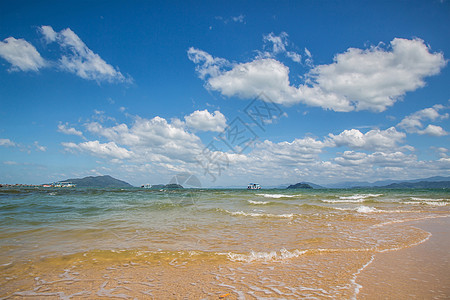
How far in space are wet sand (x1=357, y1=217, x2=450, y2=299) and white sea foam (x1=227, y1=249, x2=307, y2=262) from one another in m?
1.58

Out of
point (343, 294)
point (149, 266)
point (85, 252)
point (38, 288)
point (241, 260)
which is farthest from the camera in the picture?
point (85, 252)

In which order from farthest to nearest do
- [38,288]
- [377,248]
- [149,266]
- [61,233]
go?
[61,233], [377,248], [149,266], [38,288]

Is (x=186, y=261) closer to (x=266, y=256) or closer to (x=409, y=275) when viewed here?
(x=266, y=256)

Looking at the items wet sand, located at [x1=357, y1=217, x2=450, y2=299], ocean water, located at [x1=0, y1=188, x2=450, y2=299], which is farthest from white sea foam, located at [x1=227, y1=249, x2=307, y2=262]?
wet sand, located at [x1=357, y1=217, x2=450, y2=299]

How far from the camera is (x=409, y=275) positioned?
168 inches

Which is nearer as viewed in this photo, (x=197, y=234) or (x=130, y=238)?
(x=130, y=238)

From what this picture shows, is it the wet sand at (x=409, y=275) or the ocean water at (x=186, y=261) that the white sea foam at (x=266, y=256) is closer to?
the ocean water at (x=186, y=261)

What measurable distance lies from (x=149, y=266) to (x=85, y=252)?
2003 mm

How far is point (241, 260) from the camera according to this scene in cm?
520

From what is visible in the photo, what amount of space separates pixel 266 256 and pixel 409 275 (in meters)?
2.75

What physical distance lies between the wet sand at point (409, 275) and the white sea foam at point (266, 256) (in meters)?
1.58

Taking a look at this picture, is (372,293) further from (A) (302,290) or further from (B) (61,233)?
(B) (61,233)

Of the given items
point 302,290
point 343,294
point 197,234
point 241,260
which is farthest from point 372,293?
point 197,234

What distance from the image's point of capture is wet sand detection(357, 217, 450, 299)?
3.53 metres
